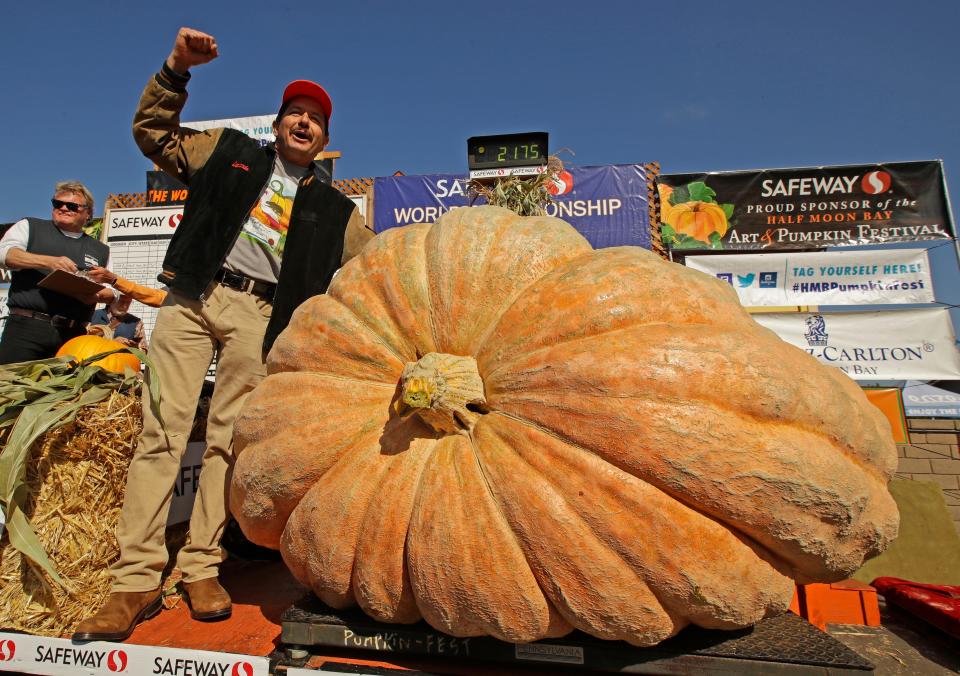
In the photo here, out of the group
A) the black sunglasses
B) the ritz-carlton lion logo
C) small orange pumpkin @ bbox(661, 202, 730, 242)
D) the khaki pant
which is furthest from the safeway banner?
the khaki pant

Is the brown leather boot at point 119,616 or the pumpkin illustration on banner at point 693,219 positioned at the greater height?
the pumpkin illustration on banner at point 693,219

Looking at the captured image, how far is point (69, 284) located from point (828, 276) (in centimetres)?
900

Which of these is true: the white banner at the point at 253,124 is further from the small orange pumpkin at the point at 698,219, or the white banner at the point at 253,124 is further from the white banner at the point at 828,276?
the white banner at the point at 828,276

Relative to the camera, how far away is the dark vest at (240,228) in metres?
2.49

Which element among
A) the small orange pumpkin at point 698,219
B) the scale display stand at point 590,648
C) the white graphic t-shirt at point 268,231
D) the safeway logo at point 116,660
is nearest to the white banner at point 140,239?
the white graphic t-shirt at point 268,231

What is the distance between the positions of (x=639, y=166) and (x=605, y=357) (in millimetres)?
7857

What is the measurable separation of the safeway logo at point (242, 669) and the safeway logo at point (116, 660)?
433 mm

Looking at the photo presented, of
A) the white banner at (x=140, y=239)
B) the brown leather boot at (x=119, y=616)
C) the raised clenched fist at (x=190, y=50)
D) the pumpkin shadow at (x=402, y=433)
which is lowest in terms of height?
the brown leather boot at (x=119, y=616)

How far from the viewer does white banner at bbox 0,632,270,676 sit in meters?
1.62

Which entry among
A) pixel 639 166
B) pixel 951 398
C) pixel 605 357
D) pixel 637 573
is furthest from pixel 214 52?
pixel 951 398

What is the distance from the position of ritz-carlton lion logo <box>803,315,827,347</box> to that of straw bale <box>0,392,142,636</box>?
27.1 feet

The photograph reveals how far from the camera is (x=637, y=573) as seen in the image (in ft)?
4.33

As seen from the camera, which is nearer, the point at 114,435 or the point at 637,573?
the point at 637,573

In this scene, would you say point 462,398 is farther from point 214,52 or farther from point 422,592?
point 214,52
